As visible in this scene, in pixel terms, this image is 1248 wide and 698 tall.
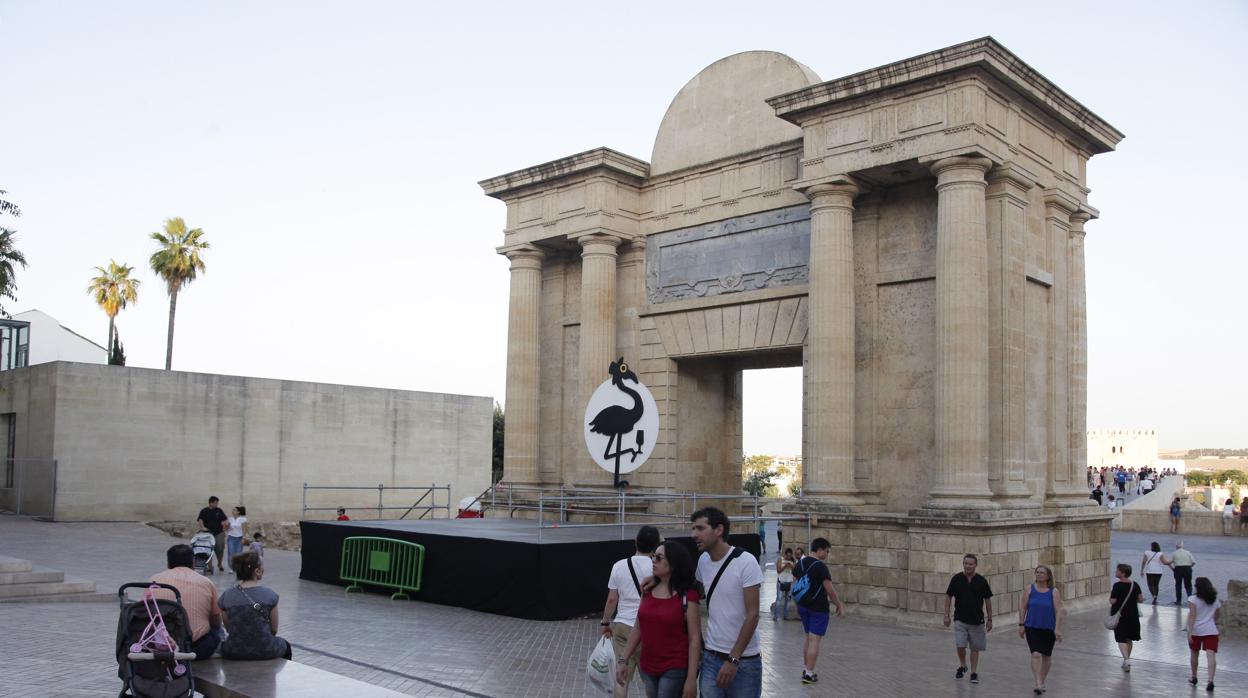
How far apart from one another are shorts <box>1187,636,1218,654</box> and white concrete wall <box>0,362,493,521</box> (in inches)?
1231

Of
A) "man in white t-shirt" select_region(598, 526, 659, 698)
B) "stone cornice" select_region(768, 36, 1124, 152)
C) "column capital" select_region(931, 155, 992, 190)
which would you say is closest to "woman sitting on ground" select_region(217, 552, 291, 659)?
"man in white t-shirt" select_region(598, 526, 659, 698)

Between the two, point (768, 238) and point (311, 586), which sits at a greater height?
point (768, 238)

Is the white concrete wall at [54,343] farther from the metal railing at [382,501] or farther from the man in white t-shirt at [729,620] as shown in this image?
the man in white t-shirt at [729,620]

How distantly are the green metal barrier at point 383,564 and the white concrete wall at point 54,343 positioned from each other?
157 ft

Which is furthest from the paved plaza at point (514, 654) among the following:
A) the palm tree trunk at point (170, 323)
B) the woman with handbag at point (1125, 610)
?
the palm tree trunk at point (170, 323)

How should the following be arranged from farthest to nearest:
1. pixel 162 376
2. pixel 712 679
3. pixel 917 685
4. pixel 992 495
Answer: pixel 162 376, pixel 992 495, pixel 917 685, pixel 712 679

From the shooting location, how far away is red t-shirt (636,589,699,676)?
702cm

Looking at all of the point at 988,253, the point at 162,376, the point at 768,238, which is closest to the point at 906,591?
the point at 988,253

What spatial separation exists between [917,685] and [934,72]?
35.5ft

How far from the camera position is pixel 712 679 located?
278 inches

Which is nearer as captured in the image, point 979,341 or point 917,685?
point 917,685

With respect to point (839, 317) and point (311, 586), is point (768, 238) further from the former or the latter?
point (311, 586)

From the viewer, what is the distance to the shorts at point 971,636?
42.0ft

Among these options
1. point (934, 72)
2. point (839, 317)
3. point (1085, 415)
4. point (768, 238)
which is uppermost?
point (934, 72)
